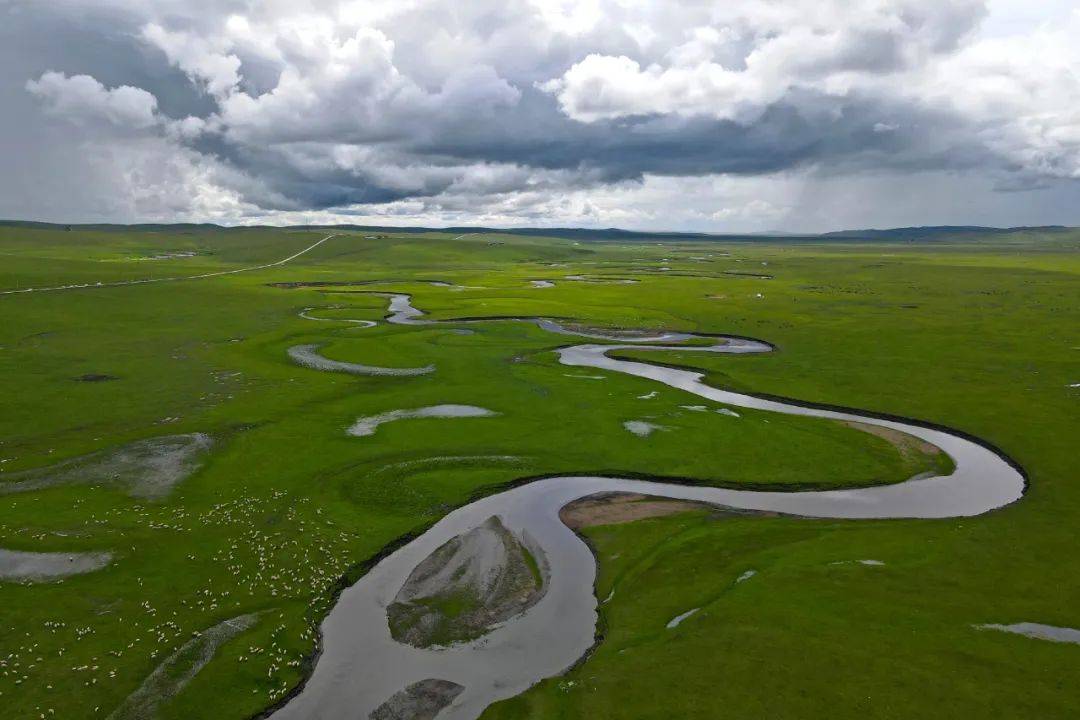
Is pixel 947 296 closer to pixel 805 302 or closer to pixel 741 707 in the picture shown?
pixel 805 302

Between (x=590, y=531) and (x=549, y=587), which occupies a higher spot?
(x=590, y=531)

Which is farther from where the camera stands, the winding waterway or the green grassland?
the winding waterway

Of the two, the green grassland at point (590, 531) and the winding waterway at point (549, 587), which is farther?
the winding waterway at point (549, 587)

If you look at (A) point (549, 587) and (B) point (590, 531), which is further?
(B) point (590, 531)

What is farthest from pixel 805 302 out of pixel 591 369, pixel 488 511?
pixel 488 511
